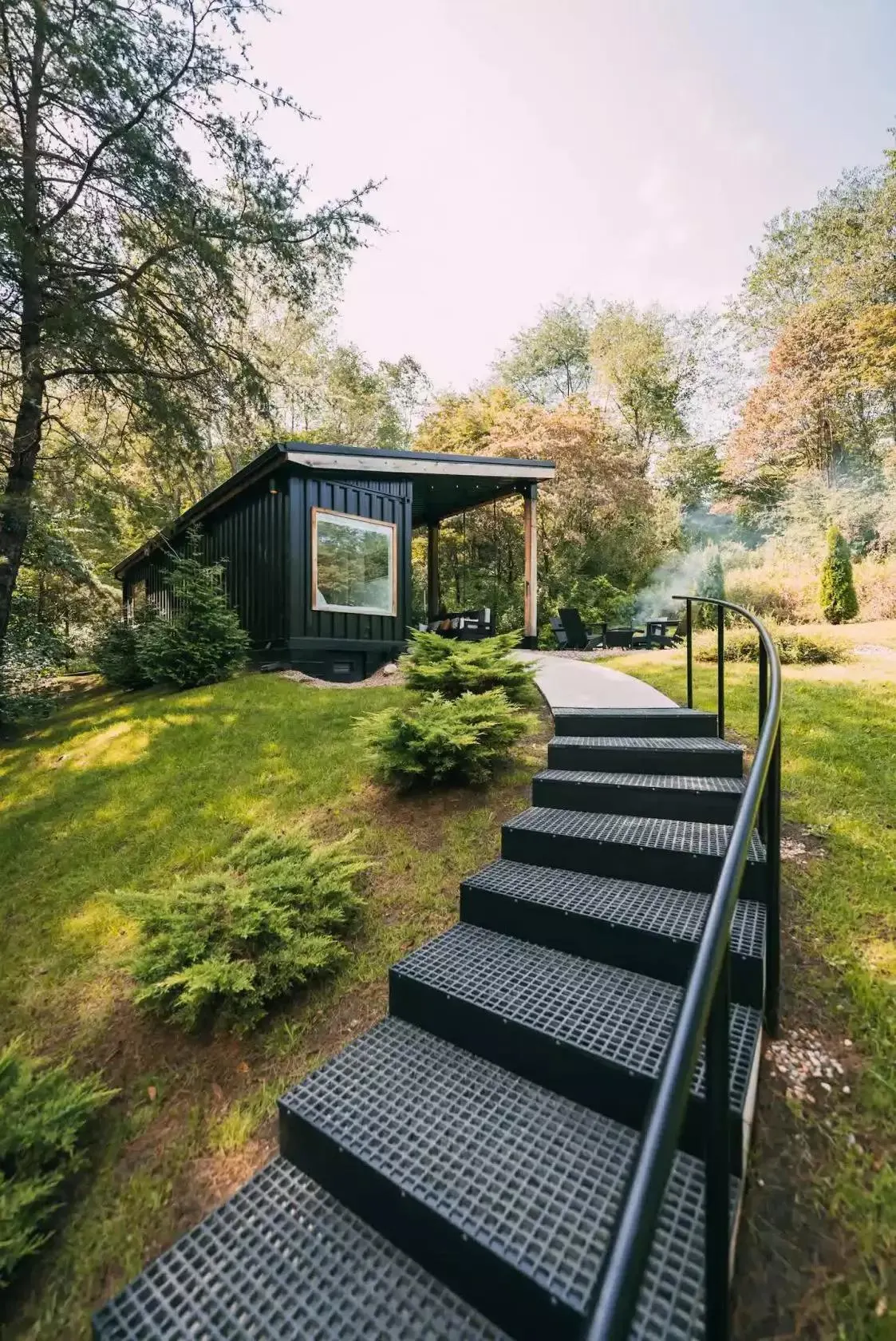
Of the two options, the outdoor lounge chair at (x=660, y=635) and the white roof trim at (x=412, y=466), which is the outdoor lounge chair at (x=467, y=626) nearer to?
the white roof trim at (x=412, y=466)

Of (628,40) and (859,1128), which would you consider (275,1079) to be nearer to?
(859,1128)

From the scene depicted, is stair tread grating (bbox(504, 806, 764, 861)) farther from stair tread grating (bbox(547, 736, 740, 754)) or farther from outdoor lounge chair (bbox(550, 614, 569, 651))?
outdoor lounge chair (bbox(550, 614, 569, 651))

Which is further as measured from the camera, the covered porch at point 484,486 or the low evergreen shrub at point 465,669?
the covered porch at point 484,486

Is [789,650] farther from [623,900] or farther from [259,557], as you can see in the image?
Result: [259,557]

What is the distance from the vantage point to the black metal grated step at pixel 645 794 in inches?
113

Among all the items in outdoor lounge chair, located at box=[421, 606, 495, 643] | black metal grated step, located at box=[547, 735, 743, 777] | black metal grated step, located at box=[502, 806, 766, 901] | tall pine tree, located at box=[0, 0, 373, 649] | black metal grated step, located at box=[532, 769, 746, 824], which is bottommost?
black metal grated step, located at box=[502, 806, 766, 901]

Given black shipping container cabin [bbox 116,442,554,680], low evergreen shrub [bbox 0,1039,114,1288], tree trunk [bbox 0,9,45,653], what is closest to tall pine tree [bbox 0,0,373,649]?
tree trunk [bbox 0,9,45,653]

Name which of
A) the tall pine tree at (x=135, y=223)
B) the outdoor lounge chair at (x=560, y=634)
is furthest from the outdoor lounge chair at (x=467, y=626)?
the tall pine tree at (x=135, y=223)

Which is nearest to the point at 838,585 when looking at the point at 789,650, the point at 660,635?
the point at 660,635

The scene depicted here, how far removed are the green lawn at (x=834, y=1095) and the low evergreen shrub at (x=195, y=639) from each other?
22.2ft

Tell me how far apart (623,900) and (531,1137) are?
937 mm

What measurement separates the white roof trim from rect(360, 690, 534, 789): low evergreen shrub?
5.03 m

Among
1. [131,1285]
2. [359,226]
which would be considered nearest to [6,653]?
[359,226]

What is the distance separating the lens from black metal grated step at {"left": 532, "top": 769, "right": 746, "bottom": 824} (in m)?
2.86
